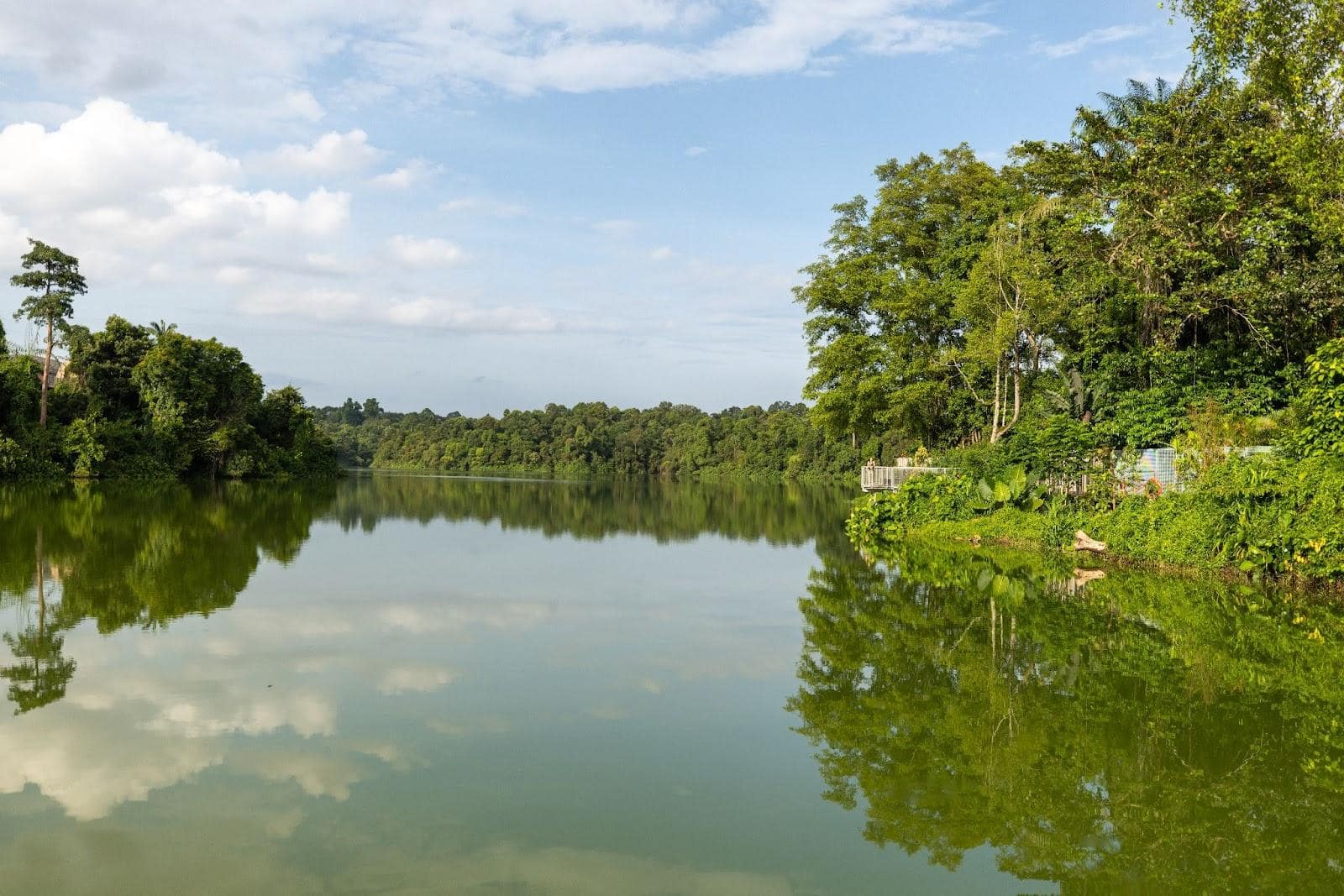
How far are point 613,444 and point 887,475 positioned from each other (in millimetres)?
96273

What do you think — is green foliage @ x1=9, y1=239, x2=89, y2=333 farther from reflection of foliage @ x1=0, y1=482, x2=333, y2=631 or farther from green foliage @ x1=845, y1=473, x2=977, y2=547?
green foliage @ x1=845, y1=473, x2=977, y2=547

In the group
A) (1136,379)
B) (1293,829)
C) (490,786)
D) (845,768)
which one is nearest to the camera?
(1293,829)

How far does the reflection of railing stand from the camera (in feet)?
81.3

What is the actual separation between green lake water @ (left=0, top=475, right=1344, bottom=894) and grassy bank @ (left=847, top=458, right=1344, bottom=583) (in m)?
1.00

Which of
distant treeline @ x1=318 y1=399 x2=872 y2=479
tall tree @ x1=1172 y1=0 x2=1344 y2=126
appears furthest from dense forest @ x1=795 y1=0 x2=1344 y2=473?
distant treeline @ x1=318 y1=399 x2=872 y2=479

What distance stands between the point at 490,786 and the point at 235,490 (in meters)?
40.8

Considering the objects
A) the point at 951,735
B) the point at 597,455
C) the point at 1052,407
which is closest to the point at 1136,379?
the point at 1052,407

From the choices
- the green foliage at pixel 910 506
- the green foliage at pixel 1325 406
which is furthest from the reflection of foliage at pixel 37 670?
the green foliage at pixel 910 506

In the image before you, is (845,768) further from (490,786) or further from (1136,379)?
(1136,379)

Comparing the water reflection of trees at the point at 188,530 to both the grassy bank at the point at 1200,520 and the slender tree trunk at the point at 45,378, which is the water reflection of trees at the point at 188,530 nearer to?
the grassy bank at the point at 1200,520

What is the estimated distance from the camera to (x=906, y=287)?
3216cm

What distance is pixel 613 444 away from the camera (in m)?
122

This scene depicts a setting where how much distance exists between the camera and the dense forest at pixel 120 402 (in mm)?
42594

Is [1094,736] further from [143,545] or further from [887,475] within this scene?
[887,475]
